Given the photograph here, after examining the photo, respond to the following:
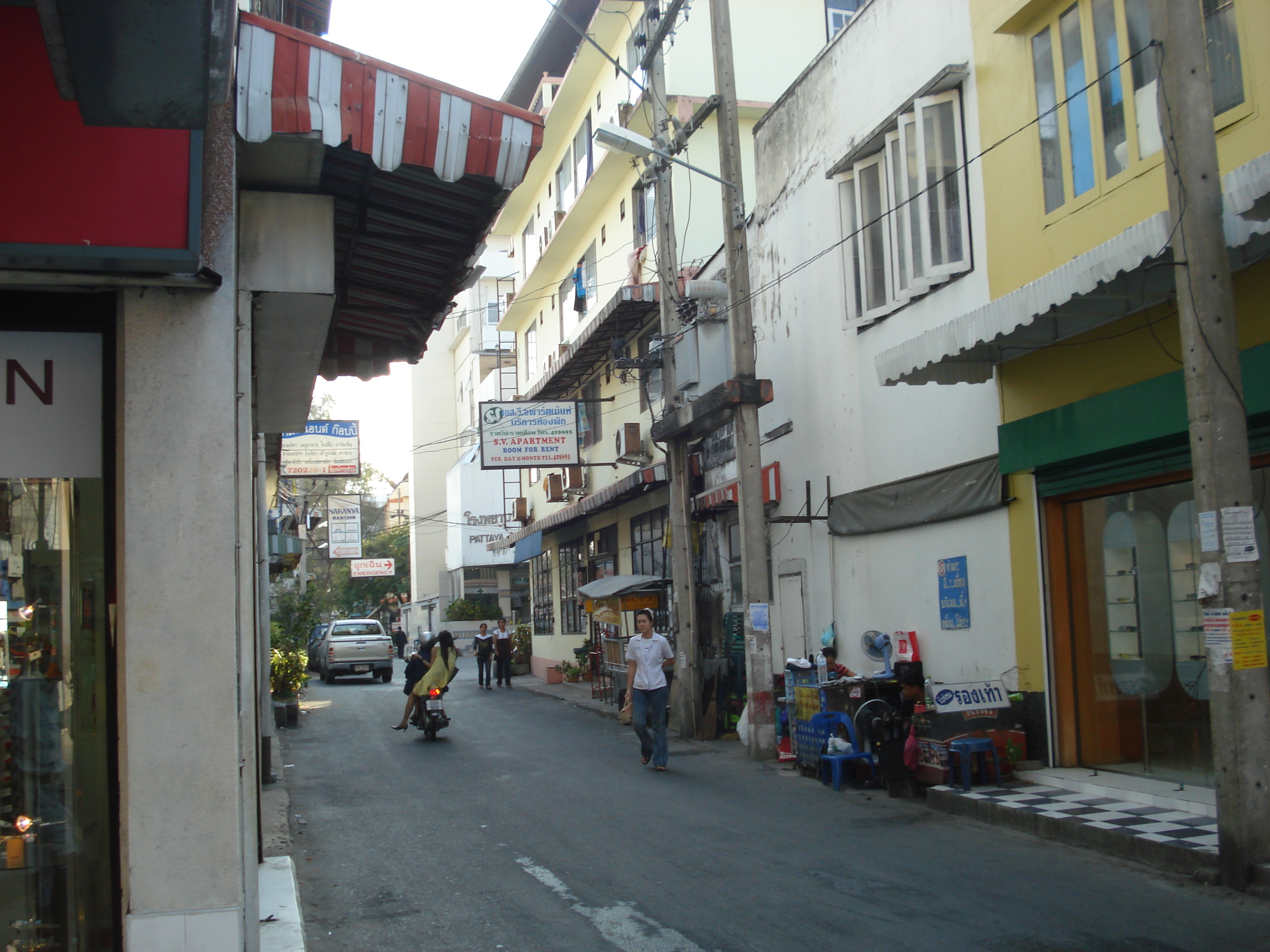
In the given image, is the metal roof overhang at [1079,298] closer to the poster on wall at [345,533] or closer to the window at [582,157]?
the window at [582,157]

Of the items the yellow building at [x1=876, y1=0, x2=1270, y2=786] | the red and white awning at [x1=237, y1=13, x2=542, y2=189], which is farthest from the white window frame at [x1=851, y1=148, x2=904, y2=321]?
the red and white awning at [x1=237, y1=13, x2=542, y2=189]

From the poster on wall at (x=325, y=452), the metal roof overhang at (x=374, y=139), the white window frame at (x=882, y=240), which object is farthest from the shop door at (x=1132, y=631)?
the poster on wall at (x=325, y=452)

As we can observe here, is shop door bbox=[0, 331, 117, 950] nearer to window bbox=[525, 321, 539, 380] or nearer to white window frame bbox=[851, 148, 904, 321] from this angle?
white window frame bbox=[851, 148, 904, 321]

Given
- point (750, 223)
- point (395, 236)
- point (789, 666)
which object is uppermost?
point (750, 223)

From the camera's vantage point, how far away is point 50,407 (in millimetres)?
4734

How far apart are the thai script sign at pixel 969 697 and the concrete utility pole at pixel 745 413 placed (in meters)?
4.07

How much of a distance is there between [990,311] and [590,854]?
5242 mm

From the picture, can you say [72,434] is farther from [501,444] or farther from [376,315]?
[501,444]

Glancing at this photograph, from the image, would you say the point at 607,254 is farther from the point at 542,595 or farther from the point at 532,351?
the point at 542,595

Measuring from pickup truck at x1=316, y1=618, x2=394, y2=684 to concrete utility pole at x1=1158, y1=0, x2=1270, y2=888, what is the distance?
26693 millimetres

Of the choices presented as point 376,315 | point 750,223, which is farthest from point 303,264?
point 750,223

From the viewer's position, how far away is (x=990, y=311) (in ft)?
29.5

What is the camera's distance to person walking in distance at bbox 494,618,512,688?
2844 centimetres

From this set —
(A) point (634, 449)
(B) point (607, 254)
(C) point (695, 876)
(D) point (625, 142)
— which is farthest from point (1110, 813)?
(B) point (607, 254)
